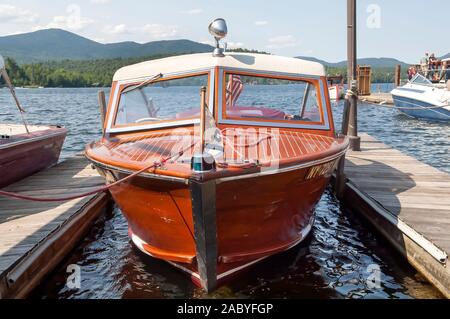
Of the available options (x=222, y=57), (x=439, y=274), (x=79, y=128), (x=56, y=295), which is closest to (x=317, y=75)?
(x=222, y=57)

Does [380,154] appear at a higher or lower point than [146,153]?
lower

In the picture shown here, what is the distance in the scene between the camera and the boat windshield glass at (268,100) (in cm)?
535

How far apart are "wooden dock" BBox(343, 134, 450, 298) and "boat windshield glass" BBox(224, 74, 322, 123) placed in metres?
1.76

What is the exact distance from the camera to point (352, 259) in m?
5.81

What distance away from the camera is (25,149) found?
805 cm

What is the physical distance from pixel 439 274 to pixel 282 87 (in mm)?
2852

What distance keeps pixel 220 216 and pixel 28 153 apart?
18.3 feet

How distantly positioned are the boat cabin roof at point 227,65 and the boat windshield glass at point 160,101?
0.15 metres

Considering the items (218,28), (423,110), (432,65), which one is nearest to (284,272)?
(218,28)

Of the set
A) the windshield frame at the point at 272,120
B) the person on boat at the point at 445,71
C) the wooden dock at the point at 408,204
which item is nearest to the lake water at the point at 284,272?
the wooden dock at the point at 408,204

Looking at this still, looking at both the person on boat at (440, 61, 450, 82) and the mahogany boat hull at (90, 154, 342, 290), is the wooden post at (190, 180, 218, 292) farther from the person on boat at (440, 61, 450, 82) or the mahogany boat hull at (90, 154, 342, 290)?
the person on boat at (440, 61, 450, 82)

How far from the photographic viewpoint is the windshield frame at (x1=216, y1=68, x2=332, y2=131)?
5.18 metres
